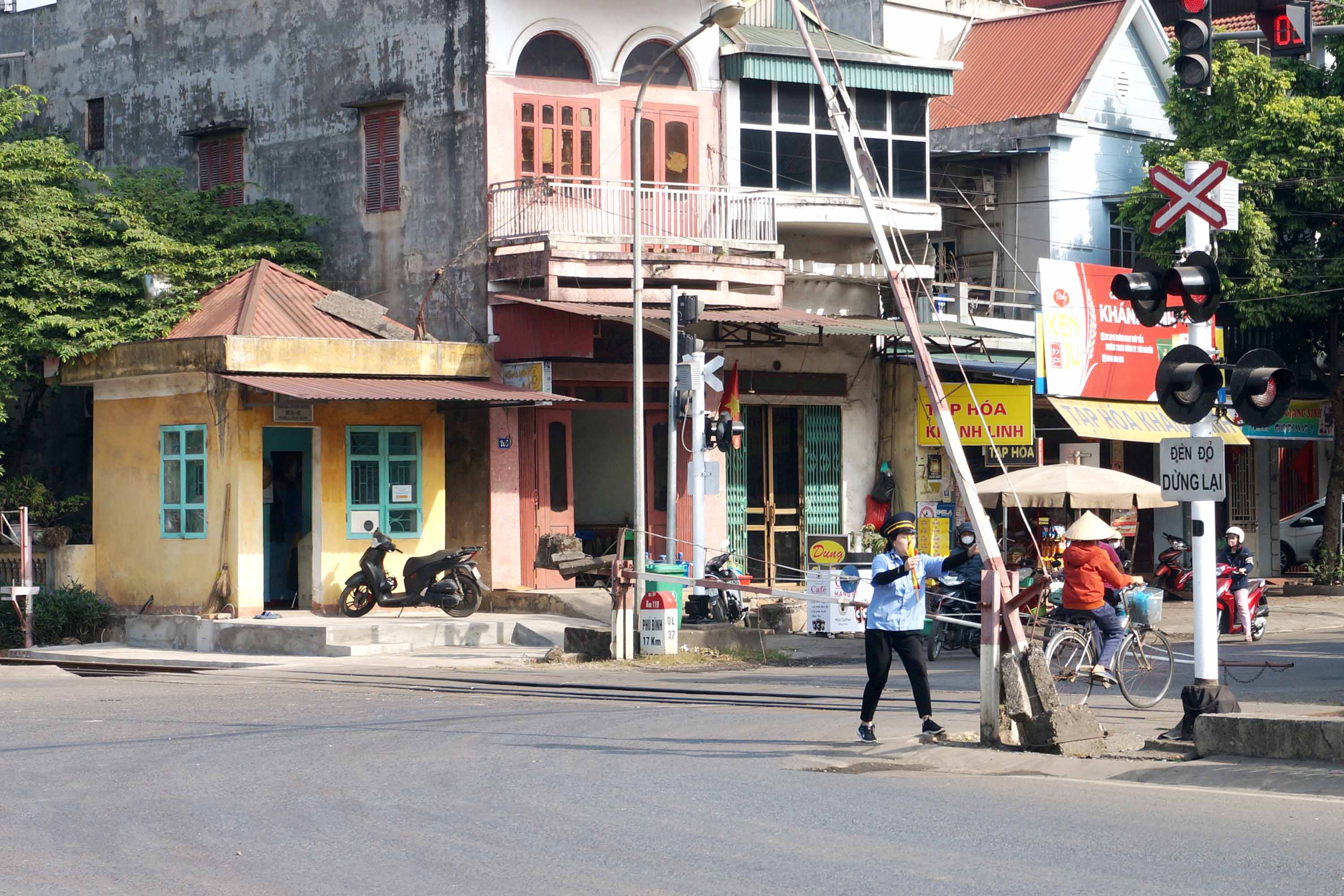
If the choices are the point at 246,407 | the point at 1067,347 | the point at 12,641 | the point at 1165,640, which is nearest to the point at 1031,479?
the point at 1067,347

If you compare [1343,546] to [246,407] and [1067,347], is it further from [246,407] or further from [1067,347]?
[246,407]

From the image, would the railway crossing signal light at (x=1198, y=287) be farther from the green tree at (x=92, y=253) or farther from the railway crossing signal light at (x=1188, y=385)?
the green tree at (x=92, y=253)

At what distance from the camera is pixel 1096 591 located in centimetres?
1533

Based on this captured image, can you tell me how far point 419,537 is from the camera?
966 inches

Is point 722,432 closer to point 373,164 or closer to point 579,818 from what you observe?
point 373,164

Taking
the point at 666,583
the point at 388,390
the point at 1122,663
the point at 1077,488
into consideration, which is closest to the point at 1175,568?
the point at 1077,488

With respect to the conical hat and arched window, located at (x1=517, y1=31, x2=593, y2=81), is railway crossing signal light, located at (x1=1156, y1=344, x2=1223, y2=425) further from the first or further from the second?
arched window, located at (x1=517, y1=31, x2=593, y2=81)

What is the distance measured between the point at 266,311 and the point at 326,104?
16.8 feet

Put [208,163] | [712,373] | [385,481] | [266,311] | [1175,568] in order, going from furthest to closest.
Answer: [208,163]
[1175,568]
[385,481]
[266,311]
[712,373]

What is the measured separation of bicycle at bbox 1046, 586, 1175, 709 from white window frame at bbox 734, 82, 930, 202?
13184mm

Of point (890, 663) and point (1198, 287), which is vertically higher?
point (1198, 287)

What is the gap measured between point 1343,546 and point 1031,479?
1253cm

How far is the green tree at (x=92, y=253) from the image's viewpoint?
24203 millimetres

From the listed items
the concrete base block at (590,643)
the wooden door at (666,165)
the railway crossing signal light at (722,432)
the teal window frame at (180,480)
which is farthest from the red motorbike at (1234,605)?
the teal window frame at (180,480)
